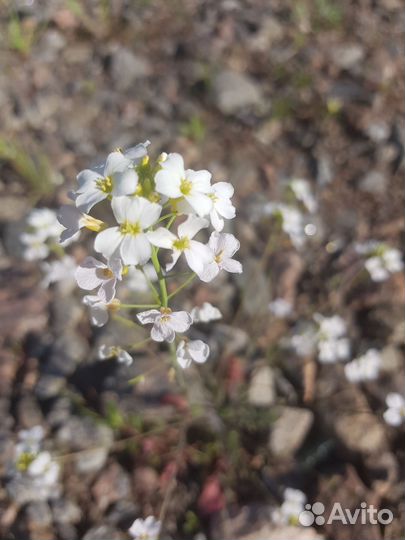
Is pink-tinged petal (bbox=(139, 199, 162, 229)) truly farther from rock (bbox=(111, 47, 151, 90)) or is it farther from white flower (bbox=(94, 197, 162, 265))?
rock (bbox=(111, 47, 151, 90))

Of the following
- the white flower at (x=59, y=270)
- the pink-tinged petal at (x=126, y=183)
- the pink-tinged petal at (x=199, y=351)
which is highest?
the pink-tinged petal at (x=126, y=183)

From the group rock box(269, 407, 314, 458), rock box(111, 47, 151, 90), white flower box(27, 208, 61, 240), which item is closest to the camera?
rock box(269, 407, 314, 458)

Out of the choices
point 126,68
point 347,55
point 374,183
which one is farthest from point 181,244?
point 347,55

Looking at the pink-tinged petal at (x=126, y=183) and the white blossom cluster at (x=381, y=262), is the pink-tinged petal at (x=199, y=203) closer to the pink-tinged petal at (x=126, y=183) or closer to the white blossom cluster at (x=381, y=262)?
the pink-tinged petal at (x=126, y=183)

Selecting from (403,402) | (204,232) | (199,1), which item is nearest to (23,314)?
(204,232)

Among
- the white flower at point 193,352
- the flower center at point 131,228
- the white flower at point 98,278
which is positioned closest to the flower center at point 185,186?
the flower center at point 131,228

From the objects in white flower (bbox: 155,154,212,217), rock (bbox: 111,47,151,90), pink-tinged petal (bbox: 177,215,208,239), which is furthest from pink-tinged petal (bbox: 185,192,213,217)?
rock (bbox: 111,47,151,90)

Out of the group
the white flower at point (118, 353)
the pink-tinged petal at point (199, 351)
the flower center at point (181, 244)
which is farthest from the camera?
the white flower at point (118, 353)
